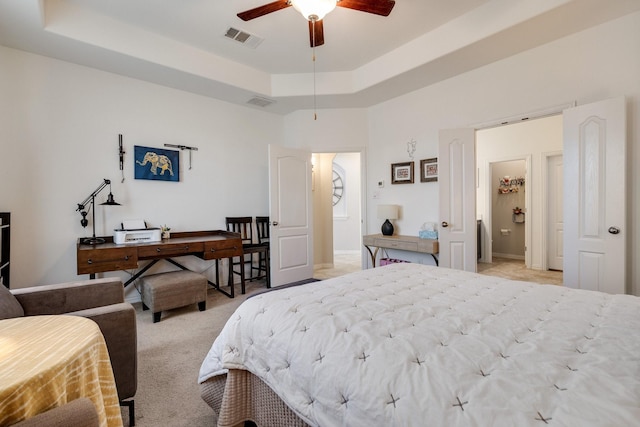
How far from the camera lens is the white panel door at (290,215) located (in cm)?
414

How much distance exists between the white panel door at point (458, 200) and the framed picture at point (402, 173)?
1.98 ft

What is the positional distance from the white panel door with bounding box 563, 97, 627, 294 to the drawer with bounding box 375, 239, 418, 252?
4.85 feet

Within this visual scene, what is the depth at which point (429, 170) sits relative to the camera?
13.0 feet

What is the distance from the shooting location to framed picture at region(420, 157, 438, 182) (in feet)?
12.8

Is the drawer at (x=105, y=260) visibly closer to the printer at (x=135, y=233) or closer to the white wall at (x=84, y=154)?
the printer at (x=135, y=233)

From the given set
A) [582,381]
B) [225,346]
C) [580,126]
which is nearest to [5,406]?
[225,346]

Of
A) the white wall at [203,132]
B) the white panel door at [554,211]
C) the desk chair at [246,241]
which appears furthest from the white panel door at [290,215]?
the white panel door at [554,211]

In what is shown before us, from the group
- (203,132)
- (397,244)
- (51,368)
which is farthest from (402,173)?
(51,368)

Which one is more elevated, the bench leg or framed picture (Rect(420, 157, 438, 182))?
framed picture (Rect(420, 157, 438, 182))

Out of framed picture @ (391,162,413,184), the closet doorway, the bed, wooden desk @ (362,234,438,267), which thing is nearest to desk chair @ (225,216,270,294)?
wooden desk @ (362,234,438,267)

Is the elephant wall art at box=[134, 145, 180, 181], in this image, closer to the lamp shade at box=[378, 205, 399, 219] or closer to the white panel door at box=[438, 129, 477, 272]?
the lamp shade at box=[378, 205, 399, 219]

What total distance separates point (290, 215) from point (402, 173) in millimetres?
1746

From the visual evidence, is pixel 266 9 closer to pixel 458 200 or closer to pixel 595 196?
pixel 458 200

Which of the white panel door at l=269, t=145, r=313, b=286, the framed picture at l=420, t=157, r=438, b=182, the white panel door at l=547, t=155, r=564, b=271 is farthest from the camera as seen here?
the white panel door at l=547, t=155, r=564, b=271
